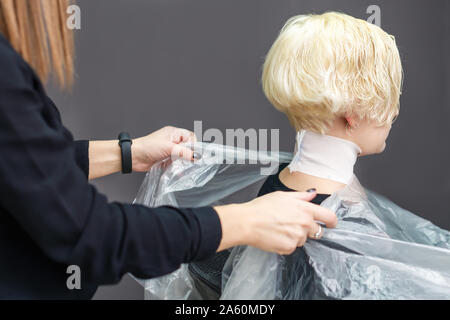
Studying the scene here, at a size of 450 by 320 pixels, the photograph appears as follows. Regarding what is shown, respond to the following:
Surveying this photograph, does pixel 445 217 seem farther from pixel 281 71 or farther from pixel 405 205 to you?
pixel 281 71

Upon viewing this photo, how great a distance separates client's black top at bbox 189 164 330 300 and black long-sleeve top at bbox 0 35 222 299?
229 mm

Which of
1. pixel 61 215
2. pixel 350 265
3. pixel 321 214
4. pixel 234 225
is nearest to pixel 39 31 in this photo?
pixel 61 215

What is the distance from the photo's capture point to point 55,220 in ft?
1.88

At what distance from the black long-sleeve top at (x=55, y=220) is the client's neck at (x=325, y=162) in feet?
1.21

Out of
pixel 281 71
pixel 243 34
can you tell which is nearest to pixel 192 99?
pixel 243 34

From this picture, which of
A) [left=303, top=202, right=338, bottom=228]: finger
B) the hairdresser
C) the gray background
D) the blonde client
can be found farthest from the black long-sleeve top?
the gray background

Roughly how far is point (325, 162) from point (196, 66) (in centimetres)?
90

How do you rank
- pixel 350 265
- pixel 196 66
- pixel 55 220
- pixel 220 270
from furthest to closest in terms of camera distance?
pixel 196 66
pixel 220 270
pixel 350 265
pixel 55 220

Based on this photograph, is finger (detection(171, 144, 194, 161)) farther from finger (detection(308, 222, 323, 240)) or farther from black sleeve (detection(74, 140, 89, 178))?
finger (detection(308, 222, 323, 240))

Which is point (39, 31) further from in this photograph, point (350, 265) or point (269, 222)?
point (350, 265)

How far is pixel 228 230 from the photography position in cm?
66
